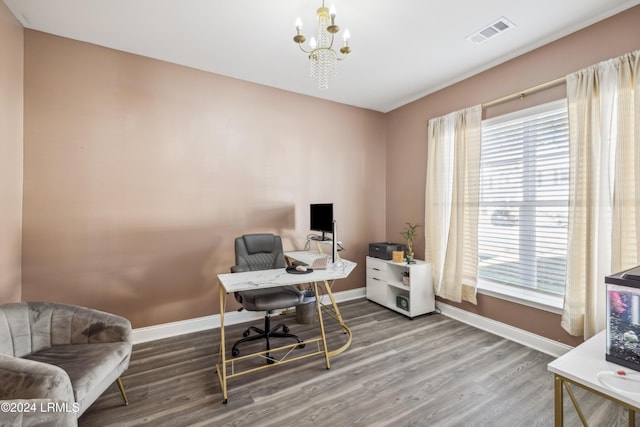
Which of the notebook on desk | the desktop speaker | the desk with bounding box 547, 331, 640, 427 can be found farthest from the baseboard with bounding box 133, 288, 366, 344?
the desk with bounding box 547, 331, 640, 427

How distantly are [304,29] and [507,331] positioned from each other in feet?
11.2

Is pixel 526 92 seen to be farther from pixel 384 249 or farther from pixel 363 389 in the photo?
pixel 363 389

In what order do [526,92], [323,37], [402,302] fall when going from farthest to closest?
[402,302]
[526,92]
[323,37]

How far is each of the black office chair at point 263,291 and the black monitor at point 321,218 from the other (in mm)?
548

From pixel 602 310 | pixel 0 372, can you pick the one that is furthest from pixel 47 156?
pixel 602 310

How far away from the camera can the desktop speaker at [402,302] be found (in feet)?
11.1

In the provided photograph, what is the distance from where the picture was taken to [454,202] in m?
3.23

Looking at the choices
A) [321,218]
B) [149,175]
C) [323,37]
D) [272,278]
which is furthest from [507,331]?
[149,175]

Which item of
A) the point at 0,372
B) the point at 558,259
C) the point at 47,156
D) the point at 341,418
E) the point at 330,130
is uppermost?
the point at 330,130

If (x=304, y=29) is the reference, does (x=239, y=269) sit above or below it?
below

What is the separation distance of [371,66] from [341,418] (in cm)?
313

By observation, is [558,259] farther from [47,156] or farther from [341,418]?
[47,156]

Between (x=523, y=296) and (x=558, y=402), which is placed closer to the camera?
(x=558, y=402)

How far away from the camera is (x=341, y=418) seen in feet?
5.80
